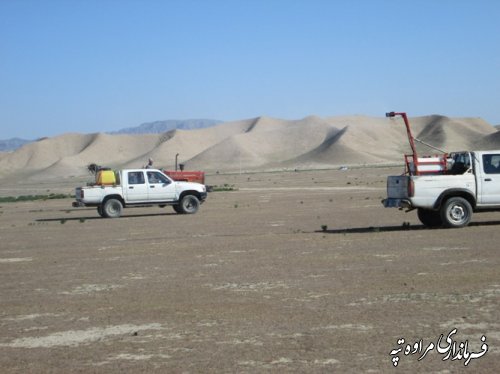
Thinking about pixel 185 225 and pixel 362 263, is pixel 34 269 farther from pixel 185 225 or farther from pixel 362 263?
pixel 185 225

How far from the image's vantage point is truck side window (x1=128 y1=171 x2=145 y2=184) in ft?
108

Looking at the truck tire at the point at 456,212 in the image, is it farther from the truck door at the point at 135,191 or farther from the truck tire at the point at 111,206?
the truck tire at the point at 111,206

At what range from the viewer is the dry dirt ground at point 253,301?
895 centimetres

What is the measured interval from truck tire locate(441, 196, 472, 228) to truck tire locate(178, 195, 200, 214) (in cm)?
1377

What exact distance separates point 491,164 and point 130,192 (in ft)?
50.1

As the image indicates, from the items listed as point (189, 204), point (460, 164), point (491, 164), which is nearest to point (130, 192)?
point (189, 204)

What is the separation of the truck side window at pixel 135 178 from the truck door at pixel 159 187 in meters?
0.27

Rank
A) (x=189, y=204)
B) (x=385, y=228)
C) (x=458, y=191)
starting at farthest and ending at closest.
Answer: (x=189, y=204)
(x=385, y=228)
(x=458, y=191)

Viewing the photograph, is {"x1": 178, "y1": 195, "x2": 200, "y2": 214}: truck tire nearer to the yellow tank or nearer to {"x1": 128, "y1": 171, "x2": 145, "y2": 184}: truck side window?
{"x1": 128, "y1": 171, "x2": 145, "y2": 184}: truck side window

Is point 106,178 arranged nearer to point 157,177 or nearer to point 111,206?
point 111,206

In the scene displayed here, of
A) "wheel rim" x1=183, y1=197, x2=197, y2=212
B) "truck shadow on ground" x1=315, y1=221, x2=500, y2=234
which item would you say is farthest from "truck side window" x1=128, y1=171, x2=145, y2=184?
"truck shadow on ground" x1=315, y1=221, x2=500, y2=234

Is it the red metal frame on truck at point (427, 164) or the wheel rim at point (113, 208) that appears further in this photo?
the wheel rim at point (113, 208)

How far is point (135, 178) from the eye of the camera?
109ft

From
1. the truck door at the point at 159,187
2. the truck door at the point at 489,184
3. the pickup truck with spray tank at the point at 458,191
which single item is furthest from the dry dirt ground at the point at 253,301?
the truck door at the point at 159,187
